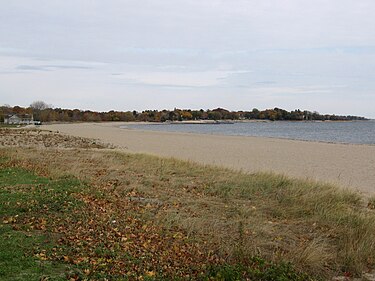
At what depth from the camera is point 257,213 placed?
883 centimetres

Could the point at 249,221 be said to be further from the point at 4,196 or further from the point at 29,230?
the point at 4,196

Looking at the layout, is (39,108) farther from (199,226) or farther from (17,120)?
(199,226)


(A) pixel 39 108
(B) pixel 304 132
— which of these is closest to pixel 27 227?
(B) pixel 304 132

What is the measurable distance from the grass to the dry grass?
2 centimetres

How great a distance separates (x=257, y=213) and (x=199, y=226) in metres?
1.83

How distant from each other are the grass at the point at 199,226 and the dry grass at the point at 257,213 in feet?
0.07

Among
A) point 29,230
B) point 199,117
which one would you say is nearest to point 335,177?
point 29,230

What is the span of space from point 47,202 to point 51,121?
12542 centimetres

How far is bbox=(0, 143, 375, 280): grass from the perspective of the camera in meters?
5.52

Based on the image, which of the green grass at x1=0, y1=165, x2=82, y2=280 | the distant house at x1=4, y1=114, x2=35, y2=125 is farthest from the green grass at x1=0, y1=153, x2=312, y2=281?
the distant house at x1=4, y1=114, x2=35, y2=125

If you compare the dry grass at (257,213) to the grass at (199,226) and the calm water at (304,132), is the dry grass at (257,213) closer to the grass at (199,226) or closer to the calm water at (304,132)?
the grass at (199,226)

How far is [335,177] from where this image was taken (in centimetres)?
1764

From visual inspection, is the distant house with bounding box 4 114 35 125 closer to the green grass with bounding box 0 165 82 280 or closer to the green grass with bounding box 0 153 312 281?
the green grass with bounding box 0 165 82 280

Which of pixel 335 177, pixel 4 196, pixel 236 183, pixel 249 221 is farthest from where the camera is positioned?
pixel 335 177
